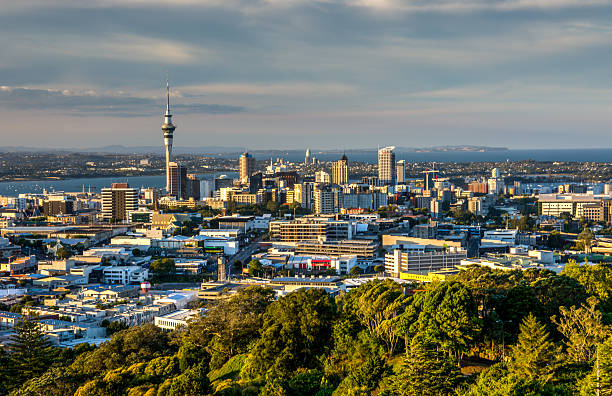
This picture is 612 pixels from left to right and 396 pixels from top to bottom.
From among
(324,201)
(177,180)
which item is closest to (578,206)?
(324,201)

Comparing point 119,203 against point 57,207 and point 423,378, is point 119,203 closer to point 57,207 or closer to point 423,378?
point 57,207

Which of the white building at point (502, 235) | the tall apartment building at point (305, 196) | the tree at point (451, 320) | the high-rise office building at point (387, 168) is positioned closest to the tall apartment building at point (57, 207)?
the tall apartment building at point (305, 196)

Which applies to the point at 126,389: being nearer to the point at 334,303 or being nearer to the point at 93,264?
the point at 334,303

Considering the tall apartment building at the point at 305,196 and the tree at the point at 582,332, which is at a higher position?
the tree at the point at 582,332

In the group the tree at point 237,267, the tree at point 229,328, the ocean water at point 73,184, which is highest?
the tree at point 229,328

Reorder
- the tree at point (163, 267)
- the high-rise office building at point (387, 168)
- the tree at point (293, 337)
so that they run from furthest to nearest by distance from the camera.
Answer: the high-rise office building at point (387, 168) → the tree at point (163, 267) → the tree at point (293, 337)

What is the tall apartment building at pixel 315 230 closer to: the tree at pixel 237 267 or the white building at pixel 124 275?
the tree at pixel 237 267
